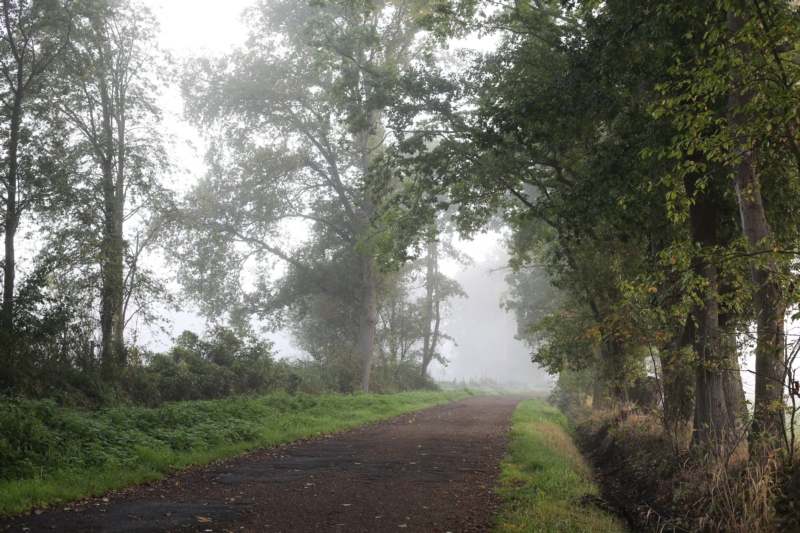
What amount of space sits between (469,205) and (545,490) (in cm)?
1033

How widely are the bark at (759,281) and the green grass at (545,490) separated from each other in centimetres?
202

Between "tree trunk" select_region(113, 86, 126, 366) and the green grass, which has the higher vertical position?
"tree trunk" select_region(113, 86, 126, 366)

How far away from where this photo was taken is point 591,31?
353 inches

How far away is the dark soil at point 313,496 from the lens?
5.23 metres

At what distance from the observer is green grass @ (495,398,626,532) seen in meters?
5.60

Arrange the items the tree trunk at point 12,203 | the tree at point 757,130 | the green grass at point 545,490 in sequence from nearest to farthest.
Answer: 1. the tree at point 757,130
2. the green grass at point 545,490
3. the tree trunk at point 12,203

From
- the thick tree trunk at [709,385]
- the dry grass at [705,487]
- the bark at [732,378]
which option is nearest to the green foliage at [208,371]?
the dry grass at [705,487]

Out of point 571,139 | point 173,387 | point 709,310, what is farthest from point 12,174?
point 709,310

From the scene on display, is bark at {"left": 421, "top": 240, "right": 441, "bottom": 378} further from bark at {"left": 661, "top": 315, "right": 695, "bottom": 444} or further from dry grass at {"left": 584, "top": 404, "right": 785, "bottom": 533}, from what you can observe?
bark at {"left": 661, "top": 315, "right": 695, "bottom": 444}

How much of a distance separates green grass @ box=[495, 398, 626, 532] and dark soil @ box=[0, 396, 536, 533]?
0.93 ft

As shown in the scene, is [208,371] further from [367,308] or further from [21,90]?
[367,308]

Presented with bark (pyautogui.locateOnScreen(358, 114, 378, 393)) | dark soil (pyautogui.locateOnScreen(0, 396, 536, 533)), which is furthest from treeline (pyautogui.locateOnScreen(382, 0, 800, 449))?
bark (pyautogui.locateOnScreen(358, 114, 378, 393))

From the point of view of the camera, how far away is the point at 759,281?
245 inches

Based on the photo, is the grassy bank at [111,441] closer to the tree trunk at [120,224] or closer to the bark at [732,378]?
the tree trunk at [120,224]
